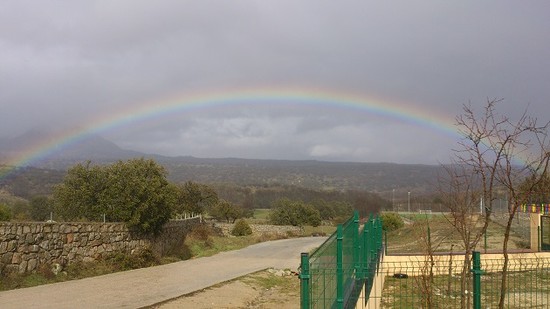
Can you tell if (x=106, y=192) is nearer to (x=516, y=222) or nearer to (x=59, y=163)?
(x=516, y=222)

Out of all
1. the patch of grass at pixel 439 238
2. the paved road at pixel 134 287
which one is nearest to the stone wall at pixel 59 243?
the paved road at pixel 134 287

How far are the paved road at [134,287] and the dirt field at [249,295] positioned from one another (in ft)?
1.40

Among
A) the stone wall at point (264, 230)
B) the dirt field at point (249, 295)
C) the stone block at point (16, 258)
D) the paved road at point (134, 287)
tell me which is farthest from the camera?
the stone wall at point (264, 230)

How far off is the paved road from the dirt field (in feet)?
1.40

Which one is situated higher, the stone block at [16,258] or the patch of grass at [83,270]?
the stone block at [16,258]

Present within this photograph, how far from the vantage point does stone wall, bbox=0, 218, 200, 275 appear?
49.0 feet

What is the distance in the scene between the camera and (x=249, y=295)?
619 inches

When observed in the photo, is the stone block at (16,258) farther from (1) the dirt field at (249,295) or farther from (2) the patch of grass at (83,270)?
(1) the dirt field at (249,295)

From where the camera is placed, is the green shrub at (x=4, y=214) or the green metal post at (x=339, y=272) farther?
the green shrub at (x=4, y=214)

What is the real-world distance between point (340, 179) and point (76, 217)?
138058mm

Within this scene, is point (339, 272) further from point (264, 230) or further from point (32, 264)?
point (264, 230)

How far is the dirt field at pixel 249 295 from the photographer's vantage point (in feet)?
44.3

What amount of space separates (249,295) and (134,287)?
312 centimetres

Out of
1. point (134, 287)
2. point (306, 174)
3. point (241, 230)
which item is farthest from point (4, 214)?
point (306, 174)
